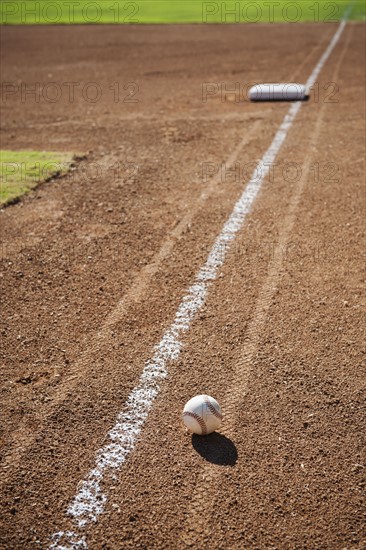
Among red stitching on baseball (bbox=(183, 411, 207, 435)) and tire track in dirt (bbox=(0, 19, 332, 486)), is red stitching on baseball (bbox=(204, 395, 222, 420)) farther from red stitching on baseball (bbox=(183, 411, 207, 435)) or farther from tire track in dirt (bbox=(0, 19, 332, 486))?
tire track in dirt (bbox=(0, 19, 332, 486))

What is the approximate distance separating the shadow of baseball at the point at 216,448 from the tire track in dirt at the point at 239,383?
5 centimetres

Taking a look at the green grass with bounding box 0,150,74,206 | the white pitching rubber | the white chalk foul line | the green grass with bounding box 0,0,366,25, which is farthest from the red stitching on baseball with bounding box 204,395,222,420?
the green grass with bounding box 0,0,366,25

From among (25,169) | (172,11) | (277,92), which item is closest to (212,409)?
(25,169)

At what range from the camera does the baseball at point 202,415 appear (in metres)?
3.55

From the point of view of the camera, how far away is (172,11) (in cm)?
2922

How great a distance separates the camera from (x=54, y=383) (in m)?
4.09

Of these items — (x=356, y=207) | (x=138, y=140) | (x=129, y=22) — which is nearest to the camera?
(x=356, y=207)

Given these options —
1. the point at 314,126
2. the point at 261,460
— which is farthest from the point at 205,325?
the point at 314,126

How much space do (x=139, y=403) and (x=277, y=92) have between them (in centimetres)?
881

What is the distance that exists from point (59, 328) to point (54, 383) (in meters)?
0.72

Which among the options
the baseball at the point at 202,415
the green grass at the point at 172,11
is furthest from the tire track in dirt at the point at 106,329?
the green grass at the point at 172,11

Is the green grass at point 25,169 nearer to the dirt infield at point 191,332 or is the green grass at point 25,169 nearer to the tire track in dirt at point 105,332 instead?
the dirt infield at point 191,332

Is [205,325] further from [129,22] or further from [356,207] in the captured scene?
[129,22]

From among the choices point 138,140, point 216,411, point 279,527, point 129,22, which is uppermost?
point 129,22
